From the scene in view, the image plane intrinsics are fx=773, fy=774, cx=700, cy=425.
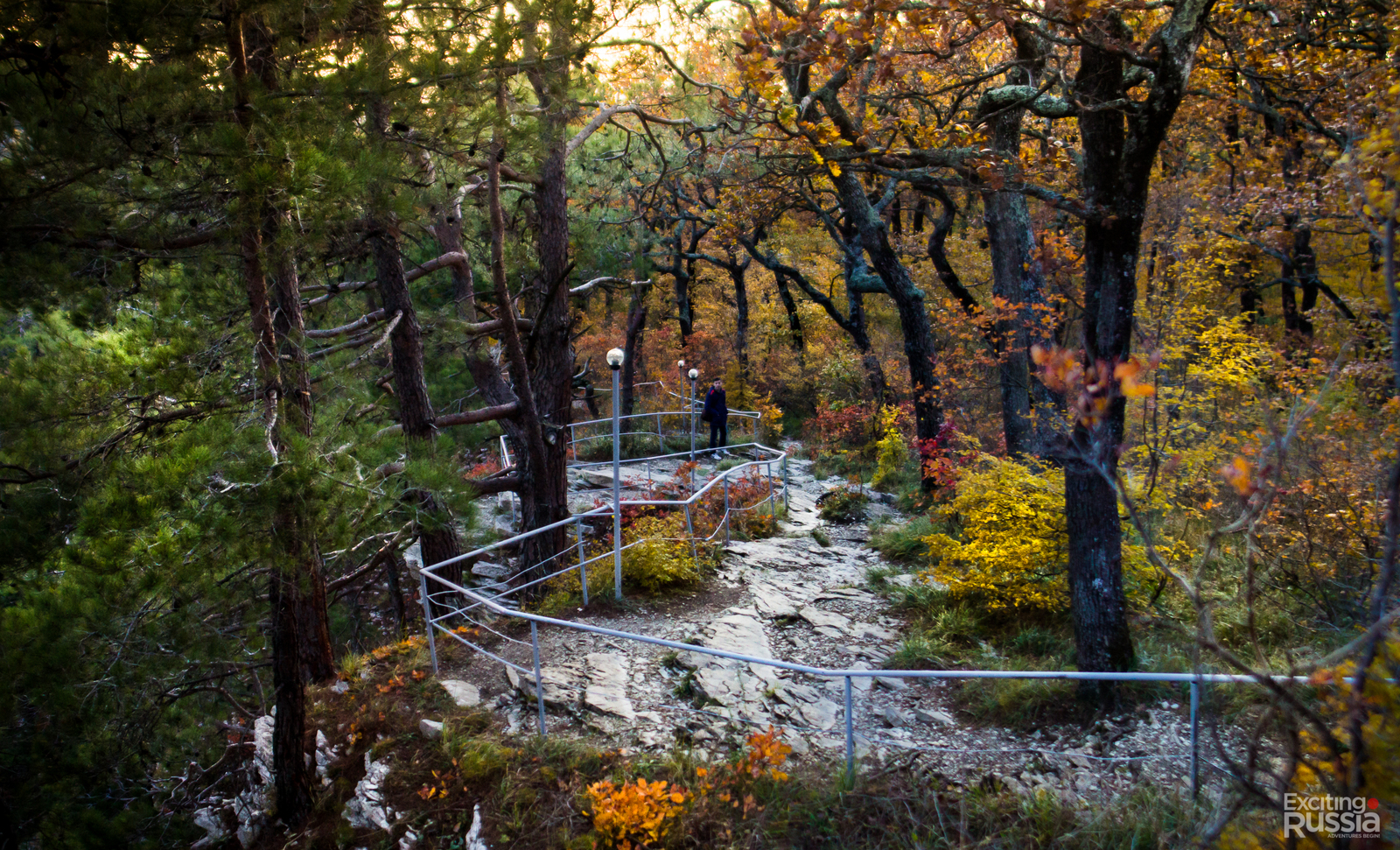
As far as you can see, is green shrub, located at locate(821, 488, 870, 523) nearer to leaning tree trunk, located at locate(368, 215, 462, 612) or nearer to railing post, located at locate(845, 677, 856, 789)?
leaning tree trunk, located at locate(368, 215, 462, 612)

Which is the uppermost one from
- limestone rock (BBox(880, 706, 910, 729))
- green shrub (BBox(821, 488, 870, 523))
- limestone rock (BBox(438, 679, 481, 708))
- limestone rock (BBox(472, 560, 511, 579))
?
limestone rock (BBox(438, 679, 481, 708))

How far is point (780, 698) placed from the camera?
5938mm

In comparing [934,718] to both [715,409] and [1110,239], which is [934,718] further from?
[715,409]

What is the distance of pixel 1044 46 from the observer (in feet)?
22.6

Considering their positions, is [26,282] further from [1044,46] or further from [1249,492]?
[1044,46]

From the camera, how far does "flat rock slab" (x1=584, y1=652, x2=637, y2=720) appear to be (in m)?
5.80

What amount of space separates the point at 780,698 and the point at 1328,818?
3.93 metres

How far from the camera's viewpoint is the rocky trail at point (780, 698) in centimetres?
472

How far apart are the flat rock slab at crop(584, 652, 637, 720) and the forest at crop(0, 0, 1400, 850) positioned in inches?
19.1

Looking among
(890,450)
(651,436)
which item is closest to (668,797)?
(890,450)

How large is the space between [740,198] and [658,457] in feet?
20.2

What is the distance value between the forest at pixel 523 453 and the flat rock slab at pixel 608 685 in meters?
0.48

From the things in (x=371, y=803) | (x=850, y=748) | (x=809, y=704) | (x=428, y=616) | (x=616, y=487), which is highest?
(x=616, y=487)

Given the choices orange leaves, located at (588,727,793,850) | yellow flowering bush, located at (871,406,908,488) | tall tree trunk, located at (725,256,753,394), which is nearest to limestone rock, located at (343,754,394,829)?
orange leaves, located at (588,727,793,850)
